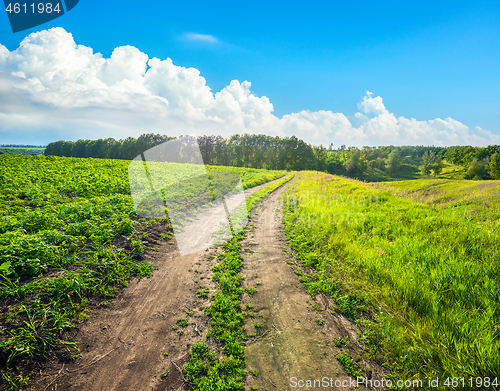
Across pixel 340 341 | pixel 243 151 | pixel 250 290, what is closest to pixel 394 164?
pixel 243 151

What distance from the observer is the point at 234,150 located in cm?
9175

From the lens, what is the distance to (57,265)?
15.5ft

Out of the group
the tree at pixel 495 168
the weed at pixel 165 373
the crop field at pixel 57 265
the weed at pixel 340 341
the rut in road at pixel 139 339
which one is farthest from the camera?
the tree at pixel 495 168

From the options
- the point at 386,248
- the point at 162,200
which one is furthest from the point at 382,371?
the point at 162,200

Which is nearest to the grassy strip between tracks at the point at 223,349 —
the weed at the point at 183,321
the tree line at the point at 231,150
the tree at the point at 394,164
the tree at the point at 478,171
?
the weed at the point at 183,321

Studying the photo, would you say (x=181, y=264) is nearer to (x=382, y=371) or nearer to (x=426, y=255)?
(x=382, y=371)

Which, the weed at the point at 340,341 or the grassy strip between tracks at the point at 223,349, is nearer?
the grassy strip between tracks at the point at 223,349

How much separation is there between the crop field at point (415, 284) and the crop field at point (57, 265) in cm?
526

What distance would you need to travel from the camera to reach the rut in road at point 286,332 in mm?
3080

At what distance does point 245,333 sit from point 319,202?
10543mm

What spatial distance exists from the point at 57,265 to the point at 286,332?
5.61 m

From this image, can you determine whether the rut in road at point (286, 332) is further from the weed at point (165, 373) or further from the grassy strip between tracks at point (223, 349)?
the weed at point (165, 373)

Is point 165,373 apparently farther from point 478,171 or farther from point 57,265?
point 478,171

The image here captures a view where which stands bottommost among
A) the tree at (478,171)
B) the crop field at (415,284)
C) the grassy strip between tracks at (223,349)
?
the grassy strip between tracks at (223,349)
